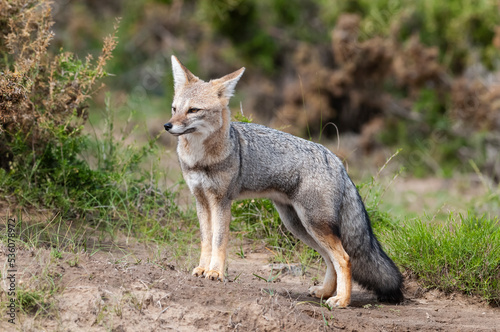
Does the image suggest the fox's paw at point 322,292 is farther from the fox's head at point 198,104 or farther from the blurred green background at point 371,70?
the blurred green background at point 371,70

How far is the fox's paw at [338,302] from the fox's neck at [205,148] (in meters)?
1.38

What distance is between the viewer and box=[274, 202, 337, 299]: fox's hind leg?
5.32m

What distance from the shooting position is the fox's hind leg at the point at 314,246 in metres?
5.32

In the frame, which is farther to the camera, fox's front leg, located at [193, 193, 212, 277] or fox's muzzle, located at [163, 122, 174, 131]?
fox's front leg, located at [193, 193, 212, 277]

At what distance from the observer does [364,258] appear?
525 centimetres

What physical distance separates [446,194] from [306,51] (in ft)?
13.5

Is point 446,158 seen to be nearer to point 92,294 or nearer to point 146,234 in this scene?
point 146,234

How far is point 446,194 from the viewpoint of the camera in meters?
10.4

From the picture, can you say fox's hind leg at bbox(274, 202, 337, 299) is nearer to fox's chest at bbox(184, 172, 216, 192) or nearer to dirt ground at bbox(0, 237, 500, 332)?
dirt ground at bbox(0, 237, 500, 332)

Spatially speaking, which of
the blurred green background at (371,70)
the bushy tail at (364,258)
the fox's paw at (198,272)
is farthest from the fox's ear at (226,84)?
the blurred green background at (371,70)

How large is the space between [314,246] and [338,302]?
1.96ft

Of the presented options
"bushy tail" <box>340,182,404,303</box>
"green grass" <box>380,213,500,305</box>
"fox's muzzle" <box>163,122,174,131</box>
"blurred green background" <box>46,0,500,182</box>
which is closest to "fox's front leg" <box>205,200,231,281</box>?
"fox's muzzle" <box>163,122,174,131</box>

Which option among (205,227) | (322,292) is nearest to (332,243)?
(322,292)

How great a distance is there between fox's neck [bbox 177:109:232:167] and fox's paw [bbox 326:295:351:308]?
1381 millimetres
